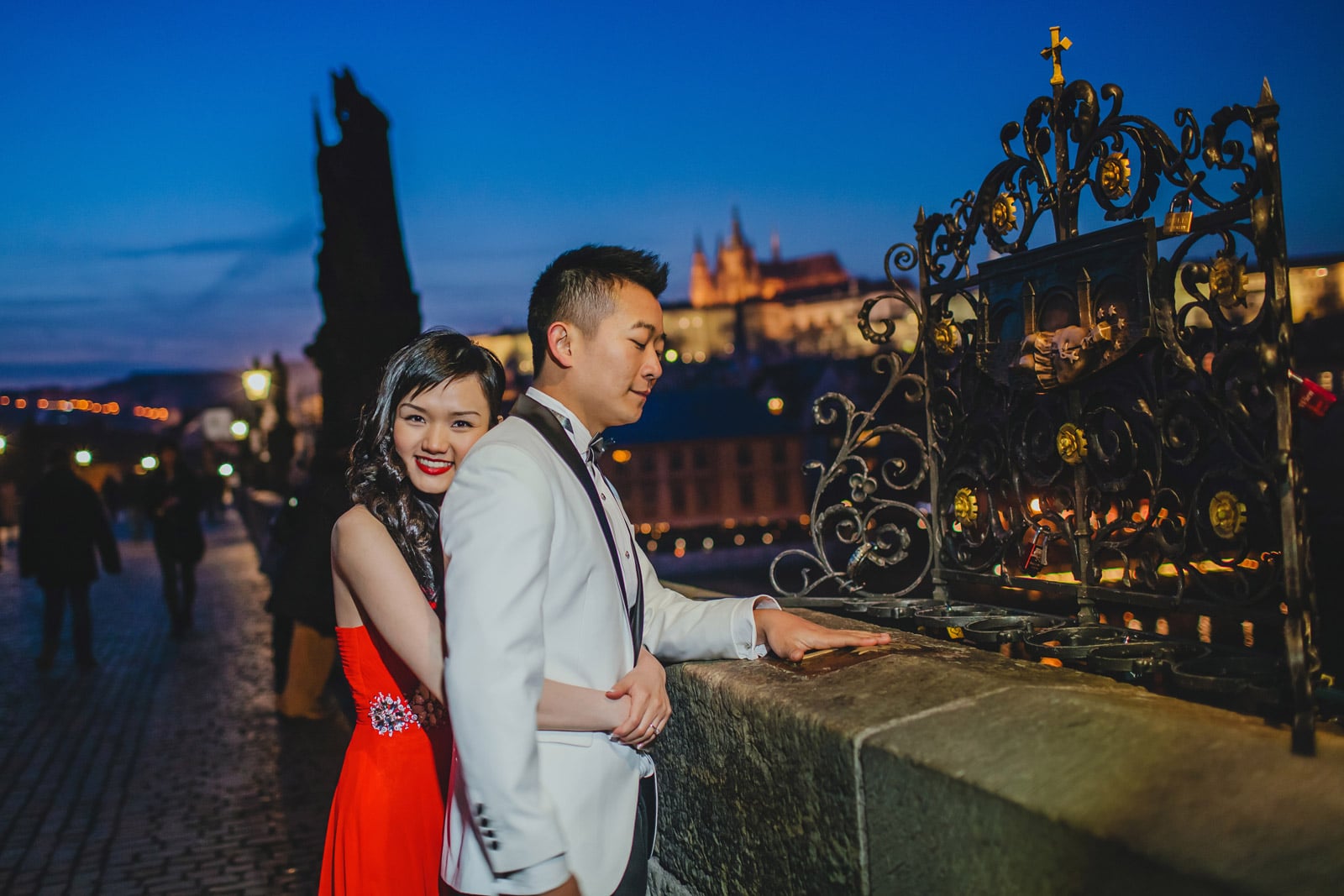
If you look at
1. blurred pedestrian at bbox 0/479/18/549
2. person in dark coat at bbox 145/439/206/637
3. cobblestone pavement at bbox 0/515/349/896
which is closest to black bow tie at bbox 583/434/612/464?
cobblestone pavement at bbox 0/515/349/896

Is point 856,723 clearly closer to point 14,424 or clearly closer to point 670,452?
point 670,452

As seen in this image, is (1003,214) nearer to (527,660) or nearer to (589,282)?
(589,282)

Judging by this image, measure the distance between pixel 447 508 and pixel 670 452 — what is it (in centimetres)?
5092

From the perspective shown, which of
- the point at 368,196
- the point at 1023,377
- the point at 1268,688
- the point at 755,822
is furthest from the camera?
the point at 368,196

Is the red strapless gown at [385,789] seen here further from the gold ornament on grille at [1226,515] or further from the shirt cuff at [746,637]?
the gold ornament on grille at [1226,515]

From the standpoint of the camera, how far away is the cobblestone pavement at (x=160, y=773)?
4473mm

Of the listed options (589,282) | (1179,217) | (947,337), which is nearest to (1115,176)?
(1179,217)

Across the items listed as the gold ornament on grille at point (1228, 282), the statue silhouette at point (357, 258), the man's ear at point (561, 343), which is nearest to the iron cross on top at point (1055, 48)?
the gold ornament on grille at point (1228, 282)

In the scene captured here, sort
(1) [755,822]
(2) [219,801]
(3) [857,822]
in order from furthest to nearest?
(2) [219,801] < (1) [755,822] < (3) [857,822]

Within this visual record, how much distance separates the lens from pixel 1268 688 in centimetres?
191

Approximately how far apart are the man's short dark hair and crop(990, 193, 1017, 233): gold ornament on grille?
1.26 m

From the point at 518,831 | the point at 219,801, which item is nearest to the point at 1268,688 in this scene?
the point at 518,831

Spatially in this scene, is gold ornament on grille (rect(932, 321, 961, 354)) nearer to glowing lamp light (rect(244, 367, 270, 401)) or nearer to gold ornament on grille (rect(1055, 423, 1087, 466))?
gold ornament on grille (rect(1055, 423, 1087, 466))

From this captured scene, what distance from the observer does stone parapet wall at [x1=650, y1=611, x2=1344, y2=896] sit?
4.10 ft
